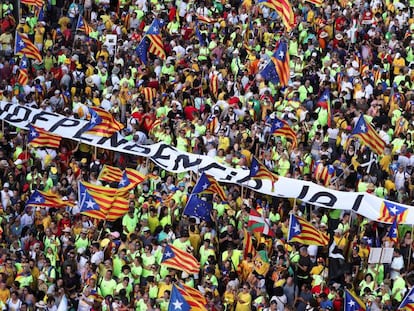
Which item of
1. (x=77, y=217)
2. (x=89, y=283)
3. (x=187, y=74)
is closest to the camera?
(x=89, y=283)

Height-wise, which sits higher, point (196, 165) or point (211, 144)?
point (211, 144)

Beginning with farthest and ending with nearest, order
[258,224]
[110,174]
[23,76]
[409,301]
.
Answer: [23,76], [110,174], [258,224], [409,301]

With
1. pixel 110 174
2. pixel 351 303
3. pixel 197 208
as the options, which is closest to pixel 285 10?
pixel 110 174

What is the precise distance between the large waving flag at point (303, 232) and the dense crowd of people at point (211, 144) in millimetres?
270

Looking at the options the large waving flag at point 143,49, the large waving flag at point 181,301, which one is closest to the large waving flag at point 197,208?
the large waving flag at point 181,301

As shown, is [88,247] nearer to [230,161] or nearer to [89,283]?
[89,283]

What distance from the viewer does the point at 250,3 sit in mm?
41844

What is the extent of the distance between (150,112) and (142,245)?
5863 mm

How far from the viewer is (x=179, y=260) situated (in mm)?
30109

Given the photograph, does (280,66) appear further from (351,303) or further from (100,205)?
(351,303)

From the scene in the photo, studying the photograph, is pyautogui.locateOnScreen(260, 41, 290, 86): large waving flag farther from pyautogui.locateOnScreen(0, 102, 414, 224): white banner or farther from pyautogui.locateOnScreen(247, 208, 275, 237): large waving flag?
pyautogui.locateOnScreen(247, 208, 275, 237): large waving flag

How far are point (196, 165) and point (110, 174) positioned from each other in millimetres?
1918

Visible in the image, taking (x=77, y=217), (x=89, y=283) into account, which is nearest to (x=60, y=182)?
(x=77, y=217)

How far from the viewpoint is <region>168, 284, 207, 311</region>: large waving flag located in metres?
28.1
